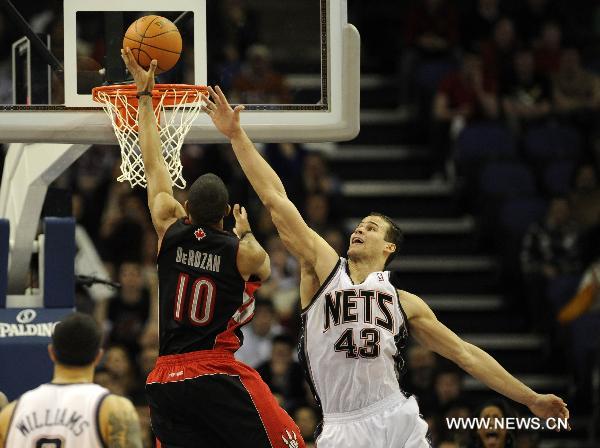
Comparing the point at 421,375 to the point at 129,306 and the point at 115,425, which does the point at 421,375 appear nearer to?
the point at 129,306

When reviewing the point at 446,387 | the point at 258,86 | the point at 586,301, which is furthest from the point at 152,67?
the point at 586,301

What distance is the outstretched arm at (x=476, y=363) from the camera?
788 centimetres

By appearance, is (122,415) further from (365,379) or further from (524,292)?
(524,292)

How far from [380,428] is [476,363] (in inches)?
26.9

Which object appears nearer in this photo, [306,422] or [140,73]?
[140,73]

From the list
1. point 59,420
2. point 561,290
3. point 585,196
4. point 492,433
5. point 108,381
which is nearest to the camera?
point 59,420

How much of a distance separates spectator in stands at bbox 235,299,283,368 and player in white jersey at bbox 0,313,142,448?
6.09 m

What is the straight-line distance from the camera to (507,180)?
14664 mm

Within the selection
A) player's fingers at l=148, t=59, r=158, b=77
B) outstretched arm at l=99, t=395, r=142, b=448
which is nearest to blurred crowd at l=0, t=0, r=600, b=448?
player's fingers at l=148, t=59, r=158, b=77

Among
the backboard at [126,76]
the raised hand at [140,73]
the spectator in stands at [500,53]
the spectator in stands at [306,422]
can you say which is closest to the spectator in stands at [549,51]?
the spectator in stands at [500,53]

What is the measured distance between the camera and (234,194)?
1390 centimetres

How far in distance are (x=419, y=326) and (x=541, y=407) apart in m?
0.82

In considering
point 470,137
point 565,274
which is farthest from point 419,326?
point 470,137

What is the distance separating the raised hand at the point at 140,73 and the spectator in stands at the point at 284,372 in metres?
Result: 4.49
